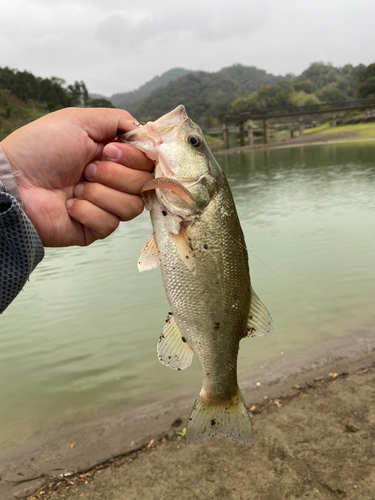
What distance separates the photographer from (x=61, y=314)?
859cm

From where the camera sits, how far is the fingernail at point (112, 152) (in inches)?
90.8

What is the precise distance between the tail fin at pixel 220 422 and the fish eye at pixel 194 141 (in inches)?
64.5

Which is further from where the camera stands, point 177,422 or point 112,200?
point 177,422

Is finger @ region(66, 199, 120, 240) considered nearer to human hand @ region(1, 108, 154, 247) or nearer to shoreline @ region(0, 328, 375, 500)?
human hand @ region(1, 108, 154, 247)

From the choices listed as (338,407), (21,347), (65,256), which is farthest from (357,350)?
(65,256)

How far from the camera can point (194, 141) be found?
2.25 meters

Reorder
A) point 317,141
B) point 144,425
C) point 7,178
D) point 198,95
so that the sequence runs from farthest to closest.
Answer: point 198,95, point 317,141, point 144,425, point 7,178

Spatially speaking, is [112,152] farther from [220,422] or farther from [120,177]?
[220,422]

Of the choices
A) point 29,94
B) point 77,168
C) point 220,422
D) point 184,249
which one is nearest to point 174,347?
point 220,422

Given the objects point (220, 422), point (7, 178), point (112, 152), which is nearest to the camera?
point (7, 178)

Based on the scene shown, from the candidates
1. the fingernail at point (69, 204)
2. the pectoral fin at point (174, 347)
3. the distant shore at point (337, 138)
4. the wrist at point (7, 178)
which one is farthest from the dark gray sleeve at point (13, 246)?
the distant shore at point (337, 138)

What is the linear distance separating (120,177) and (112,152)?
0.16 meters

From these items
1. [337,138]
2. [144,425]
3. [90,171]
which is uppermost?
[90,171]

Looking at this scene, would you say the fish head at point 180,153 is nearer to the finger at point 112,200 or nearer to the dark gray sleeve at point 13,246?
the finger at point 112,200
